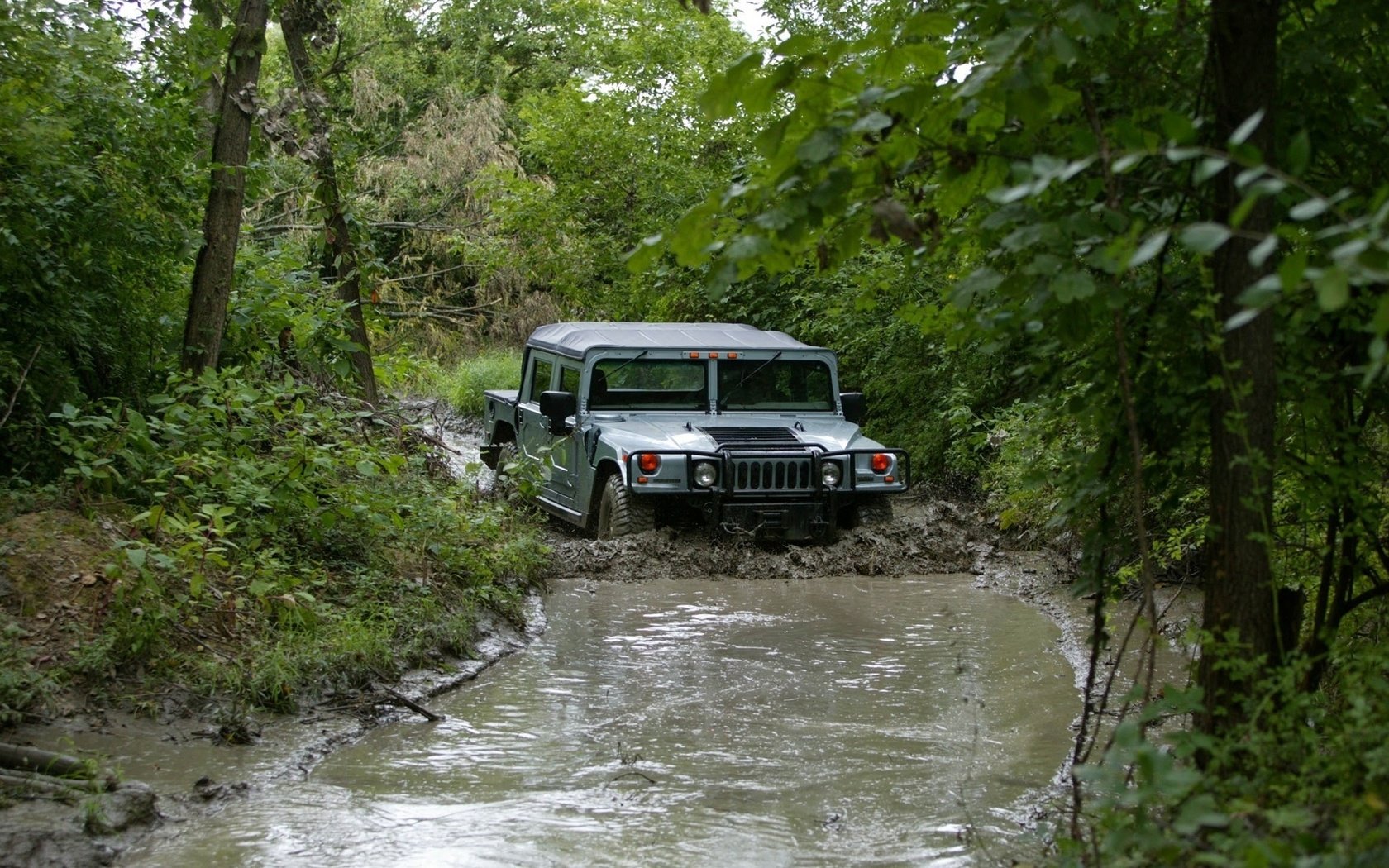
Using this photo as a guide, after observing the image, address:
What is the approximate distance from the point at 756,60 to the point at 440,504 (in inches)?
239

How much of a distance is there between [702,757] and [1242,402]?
3002mm

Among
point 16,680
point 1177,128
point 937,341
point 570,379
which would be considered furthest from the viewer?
point 937,341

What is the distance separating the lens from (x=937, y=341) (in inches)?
517

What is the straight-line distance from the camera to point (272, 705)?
5.84m

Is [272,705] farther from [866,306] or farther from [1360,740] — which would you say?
[1360,740]

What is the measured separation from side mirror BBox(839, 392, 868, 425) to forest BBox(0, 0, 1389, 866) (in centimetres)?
91

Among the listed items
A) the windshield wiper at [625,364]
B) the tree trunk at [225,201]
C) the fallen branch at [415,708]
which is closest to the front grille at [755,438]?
the windshield wiper at [625,364]

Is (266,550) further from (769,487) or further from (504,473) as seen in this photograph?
(504,473)

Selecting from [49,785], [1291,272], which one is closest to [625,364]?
[49,785]

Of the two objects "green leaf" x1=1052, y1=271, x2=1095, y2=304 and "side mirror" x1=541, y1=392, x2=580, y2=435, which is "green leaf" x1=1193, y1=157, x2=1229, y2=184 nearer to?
"green leaf" x1=1052, y1=271, x2=1095, y2=304

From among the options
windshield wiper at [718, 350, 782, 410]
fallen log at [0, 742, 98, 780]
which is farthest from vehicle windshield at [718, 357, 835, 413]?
fallen log at [0, 742, 98, 780]

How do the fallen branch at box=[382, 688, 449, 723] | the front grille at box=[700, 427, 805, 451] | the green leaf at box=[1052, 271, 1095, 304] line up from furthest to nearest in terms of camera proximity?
1. the front grille at box=[700, 427, 805, 451]
2. the fallen branch at box=[382, 688, 449, 723]
3. the green leaf at box=[1052, 271, 1095, 304]

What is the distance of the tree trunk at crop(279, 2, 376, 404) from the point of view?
997 centimetres

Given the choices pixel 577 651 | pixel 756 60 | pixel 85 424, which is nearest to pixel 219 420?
pixel 85 424
